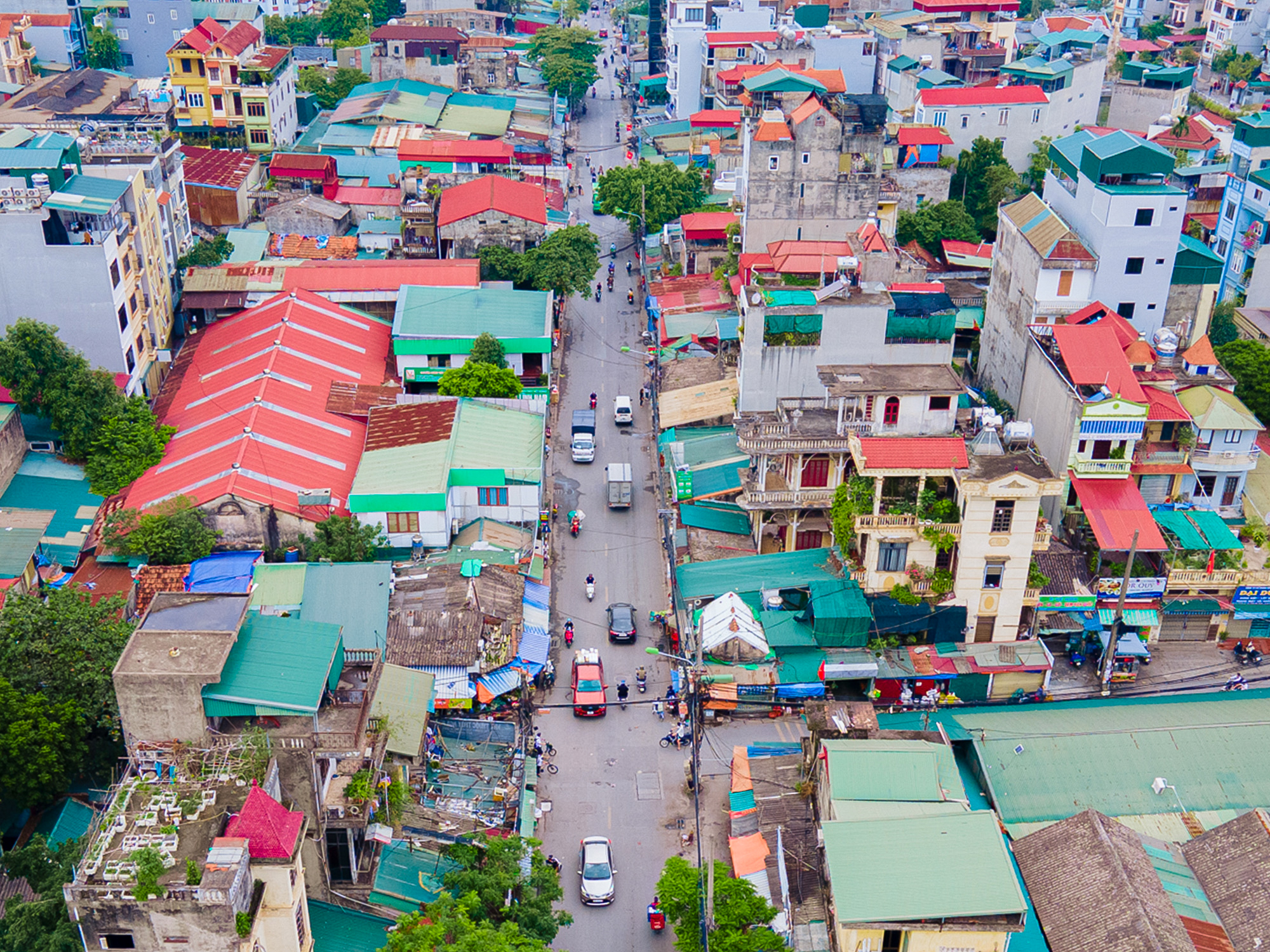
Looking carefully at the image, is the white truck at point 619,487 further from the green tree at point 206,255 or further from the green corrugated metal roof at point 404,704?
the green tree at point 206,255

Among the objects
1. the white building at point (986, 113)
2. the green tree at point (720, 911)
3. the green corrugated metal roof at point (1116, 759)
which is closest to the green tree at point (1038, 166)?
the white building at point (986, 113)

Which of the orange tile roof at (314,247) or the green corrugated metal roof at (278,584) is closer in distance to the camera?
the green corrugated metal roof at (278,584)

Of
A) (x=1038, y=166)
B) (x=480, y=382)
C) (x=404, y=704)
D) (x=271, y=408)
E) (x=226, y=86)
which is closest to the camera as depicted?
(x=404, y=704)

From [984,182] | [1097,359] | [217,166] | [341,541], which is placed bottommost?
[341,541]

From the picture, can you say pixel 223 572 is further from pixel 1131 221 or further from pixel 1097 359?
pixel 1131 221

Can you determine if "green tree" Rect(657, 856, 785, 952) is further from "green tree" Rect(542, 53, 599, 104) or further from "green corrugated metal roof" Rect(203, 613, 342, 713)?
"green tree" Rect(542, 53, 599, 104)

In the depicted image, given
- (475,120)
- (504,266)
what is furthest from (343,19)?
(504,266)
